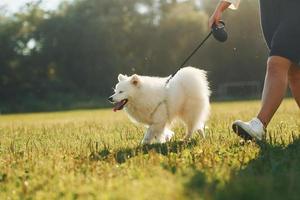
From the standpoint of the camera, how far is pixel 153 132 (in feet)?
23.9

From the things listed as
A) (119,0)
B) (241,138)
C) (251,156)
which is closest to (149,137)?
(241,138)

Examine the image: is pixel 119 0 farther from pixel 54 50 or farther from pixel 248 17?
pixel 248 17

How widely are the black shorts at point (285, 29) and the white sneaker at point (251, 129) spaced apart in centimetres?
83

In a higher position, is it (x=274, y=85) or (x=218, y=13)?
(x=218, y=13)

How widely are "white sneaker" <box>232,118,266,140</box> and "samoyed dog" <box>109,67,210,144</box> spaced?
169cm

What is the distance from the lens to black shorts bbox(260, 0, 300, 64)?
5.95 metres

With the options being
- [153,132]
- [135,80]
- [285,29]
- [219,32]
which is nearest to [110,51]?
[135,80]

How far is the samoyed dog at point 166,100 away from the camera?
24.7 ft

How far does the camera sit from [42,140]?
8281mm

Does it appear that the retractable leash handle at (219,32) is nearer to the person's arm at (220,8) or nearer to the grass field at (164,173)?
the person's arm at (220,8)

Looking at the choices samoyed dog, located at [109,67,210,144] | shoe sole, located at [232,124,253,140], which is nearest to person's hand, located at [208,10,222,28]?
samoyed dog, located at [109,67,210,144]

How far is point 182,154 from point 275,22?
213 centimetres

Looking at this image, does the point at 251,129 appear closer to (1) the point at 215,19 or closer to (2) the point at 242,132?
(2) the point at 242,132

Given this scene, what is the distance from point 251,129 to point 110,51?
149 feet
